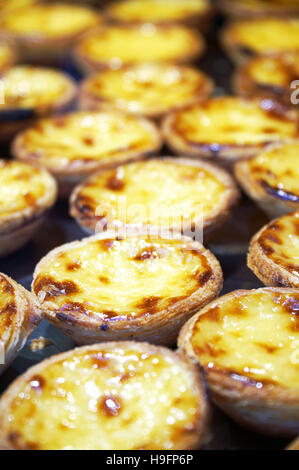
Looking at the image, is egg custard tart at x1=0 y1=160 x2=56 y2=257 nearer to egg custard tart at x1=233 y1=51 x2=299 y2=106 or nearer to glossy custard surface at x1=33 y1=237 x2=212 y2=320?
glossy custard surface at x1=33 y1=237 x2=212 y2=320

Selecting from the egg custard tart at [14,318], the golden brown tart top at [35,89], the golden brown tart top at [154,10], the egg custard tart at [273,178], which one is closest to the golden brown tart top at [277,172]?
the egg custard tart at [273,178]

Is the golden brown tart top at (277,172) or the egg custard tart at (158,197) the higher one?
the golden brown tart top at (277,172)

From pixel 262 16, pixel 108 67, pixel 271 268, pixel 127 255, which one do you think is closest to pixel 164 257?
pixel 127 255

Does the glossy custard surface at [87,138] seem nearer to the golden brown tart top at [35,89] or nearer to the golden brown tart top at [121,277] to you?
the golden brown tart top at [35,89]

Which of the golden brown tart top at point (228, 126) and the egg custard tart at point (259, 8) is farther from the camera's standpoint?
the egg custard tart at point (259, 8)

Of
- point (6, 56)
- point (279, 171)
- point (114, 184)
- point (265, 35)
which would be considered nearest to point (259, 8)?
point (265, 35)

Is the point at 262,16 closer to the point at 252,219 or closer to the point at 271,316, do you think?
the point at 252,219

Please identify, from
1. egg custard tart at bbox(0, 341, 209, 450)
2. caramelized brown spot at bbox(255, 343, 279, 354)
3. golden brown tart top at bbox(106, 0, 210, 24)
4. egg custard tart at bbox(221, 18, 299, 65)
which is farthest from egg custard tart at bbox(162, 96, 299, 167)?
golden brown tart top at bbox(106, 0, 210, 24)
